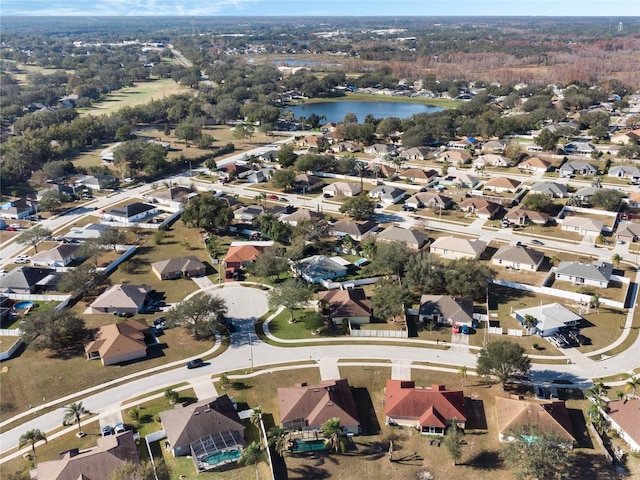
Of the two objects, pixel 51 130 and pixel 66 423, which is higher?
pixel 51 130

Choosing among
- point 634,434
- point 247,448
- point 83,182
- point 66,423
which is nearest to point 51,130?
point 83,182

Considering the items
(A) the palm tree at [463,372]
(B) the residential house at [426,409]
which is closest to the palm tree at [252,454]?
(B) the residential house at [426,409]

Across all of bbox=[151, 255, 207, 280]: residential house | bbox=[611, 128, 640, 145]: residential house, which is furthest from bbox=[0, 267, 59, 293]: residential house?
bbox=[611, 128, 640, 145]: residential house

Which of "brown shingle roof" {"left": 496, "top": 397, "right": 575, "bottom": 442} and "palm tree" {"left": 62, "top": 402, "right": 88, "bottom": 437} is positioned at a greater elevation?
"brown shingle roof" {"left": 496, "top": 397, "right": 575, "bottom": 442}

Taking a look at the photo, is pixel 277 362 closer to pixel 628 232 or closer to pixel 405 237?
pixel 405 237

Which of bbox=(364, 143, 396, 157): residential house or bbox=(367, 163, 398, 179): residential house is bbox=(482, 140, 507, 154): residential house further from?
bbox=(367, 163, 398, 179): residential house

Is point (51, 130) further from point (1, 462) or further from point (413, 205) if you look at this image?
point (1, 462)
